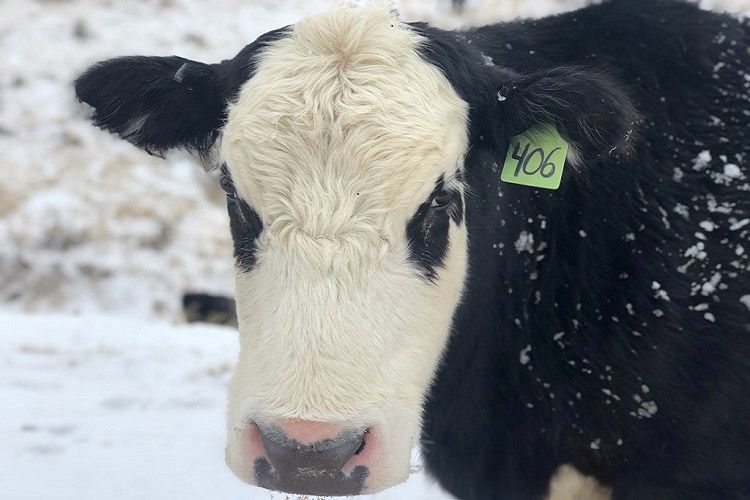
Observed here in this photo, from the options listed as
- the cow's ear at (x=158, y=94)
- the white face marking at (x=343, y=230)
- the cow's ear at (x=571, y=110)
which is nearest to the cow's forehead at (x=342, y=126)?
the white face marking at (x=343, y=230)

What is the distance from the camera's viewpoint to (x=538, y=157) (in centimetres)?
275

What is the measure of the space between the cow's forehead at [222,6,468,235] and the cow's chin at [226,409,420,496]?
1.82 feet

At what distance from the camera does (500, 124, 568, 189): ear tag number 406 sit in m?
2.72

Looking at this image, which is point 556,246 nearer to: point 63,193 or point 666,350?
point 666,350

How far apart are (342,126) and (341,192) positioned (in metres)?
0.22

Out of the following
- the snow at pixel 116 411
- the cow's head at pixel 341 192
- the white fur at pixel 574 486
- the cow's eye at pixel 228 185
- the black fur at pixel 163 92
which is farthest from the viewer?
the snow at pixel 116 411

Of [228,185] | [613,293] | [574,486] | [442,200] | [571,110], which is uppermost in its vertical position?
[571,110]

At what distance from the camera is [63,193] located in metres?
8.42

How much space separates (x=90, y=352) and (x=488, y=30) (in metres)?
3.69

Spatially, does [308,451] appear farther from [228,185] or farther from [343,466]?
[228,185]

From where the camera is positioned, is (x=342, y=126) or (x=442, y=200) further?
(x=442, y=200)

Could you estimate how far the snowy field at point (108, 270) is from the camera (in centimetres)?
421

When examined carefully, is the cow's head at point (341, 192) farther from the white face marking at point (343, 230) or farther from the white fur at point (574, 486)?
the white fur at point (574, 486)

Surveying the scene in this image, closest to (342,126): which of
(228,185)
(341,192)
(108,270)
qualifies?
(341,192)
